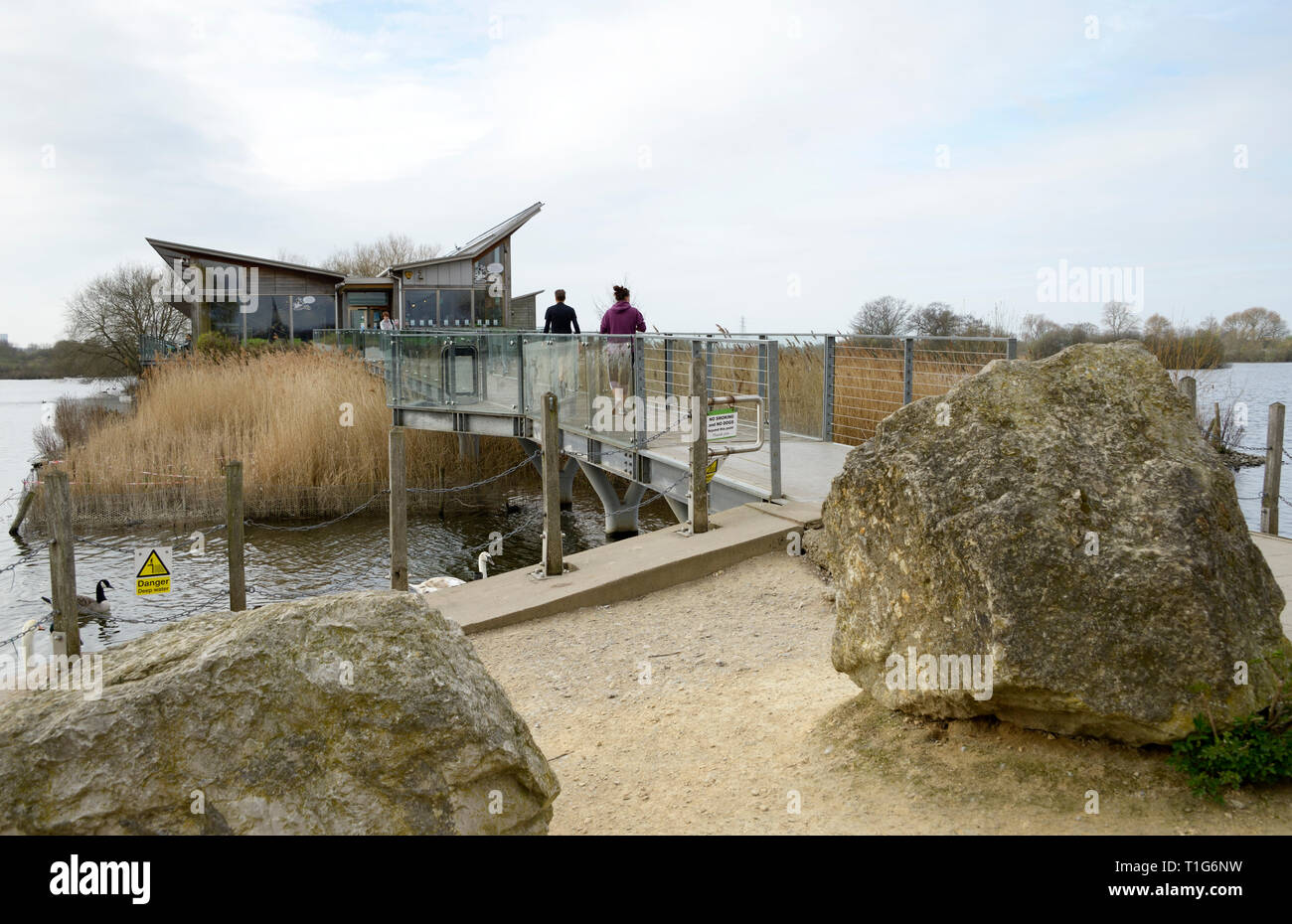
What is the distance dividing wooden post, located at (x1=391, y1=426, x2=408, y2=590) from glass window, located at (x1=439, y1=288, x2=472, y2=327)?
2649cm

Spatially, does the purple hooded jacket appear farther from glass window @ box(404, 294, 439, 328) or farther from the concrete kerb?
glass window @ box(404, 294, 439, 328)

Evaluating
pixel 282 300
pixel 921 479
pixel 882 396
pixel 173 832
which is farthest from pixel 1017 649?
pixel 282 300

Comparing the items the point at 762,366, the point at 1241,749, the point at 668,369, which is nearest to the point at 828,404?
the point at 762,366

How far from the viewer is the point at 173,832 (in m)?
2.71

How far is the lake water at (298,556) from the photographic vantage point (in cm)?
1383

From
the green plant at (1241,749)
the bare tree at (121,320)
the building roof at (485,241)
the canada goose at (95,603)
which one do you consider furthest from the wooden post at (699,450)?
the bare tree at (121,320)

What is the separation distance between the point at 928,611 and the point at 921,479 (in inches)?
21.1

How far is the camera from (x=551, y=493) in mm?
9211

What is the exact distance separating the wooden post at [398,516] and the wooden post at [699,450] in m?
2.82

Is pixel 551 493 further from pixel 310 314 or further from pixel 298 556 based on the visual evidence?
pixel 310 314

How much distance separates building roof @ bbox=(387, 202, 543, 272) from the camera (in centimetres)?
3512

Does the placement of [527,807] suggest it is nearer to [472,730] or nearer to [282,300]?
[472,730]

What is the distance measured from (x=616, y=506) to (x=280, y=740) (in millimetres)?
14950

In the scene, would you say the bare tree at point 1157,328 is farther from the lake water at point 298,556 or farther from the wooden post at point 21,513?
the wooden post at point 21,513
